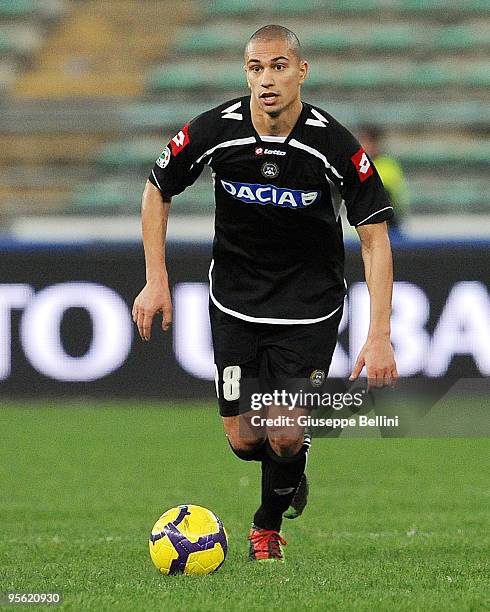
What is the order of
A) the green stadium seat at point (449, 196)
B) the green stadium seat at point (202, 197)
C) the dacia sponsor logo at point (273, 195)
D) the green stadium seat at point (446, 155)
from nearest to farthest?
the dacia sponsor logo at point (273, 195), the green stadium seat at point (449, 196), the green stadium seat at point (202, 197), the green stadium seat at point (446, 155)

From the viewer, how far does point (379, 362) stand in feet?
15.6

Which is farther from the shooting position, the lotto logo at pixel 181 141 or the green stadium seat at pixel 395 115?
the green stadium seat at pixel 395 115

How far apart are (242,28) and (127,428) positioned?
29.8 ft

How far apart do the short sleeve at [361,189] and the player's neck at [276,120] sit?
8.3 inches

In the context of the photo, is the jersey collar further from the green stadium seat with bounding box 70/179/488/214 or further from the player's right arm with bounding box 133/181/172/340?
the green stadium seat with bounding box 70/179/488/214

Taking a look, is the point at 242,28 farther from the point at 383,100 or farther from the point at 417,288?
the point at 417,288

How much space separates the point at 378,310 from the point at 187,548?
44.1 inches

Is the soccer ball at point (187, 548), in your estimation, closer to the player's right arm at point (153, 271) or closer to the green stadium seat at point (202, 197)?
the player's right arm at point (153, 271)

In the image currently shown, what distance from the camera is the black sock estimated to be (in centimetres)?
534

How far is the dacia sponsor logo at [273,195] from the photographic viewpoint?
5.12m

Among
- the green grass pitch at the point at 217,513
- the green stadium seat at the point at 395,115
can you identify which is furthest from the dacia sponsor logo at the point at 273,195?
the green stadium seat at the point at 395,115

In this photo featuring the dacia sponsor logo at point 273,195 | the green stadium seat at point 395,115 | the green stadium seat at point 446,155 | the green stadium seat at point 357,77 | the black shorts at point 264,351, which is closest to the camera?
the dacia sponsor logo at point 273,195
